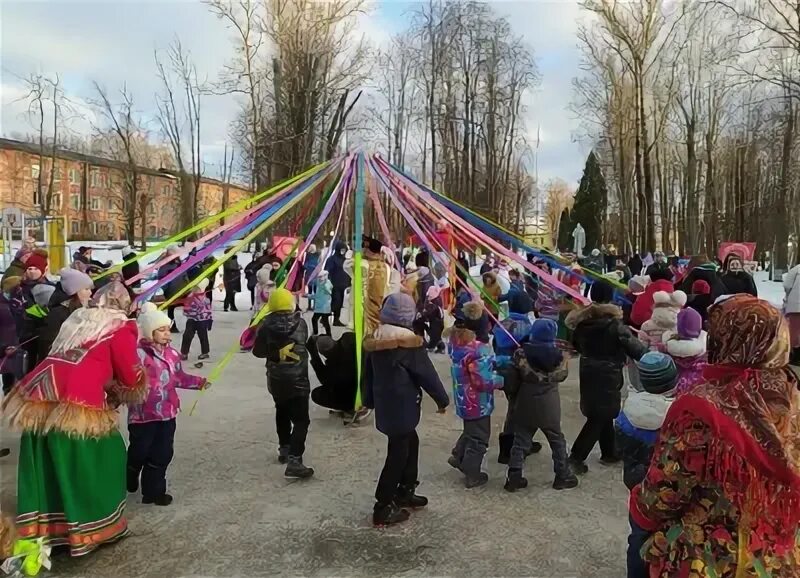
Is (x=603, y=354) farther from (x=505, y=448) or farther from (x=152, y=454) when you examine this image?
(x=152, y=454)

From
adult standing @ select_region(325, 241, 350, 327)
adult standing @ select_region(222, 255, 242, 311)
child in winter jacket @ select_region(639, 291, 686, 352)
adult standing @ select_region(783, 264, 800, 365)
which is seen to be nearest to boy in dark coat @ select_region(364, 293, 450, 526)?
child in winter jacket @ select_region(639, 291, 686, 352)

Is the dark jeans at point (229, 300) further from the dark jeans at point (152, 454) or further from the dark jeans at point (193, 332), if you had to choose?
the dark jeans at point (152, 454)

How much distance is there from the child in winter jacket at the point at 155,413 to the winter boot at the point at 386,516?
57.0 inches

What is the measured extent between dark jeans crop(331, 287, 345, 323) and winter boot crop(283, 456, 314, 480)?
7.16m

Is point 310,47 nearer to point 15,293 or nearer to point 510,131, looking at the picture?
point 510,131

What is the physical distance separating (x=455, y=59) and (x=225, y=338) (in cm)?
2078

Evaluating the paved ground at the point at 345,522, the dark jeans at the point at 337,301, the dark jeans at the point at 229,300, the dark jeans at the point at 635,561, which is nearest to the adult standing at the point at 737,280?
the paved ground at the point at 345,522

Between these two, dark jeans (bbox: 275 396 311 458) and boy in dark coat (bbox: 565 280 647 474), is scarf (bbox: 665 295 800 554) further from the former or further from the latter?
dark jeans (bbox: 275 396 311 458)

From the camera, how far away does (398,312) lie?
12.9 ft

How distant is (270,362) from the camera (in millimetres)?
4691

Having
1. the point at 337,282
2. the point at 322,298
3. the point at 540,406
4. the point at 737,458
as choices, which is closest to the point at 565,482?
the point at 540,406

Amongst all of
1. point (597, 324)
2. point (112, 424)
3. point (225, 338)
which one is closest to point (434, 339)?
point (225, 338)

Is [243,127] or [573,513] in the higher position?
[243,127]

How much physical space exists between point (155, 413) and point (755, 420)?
3480mm
